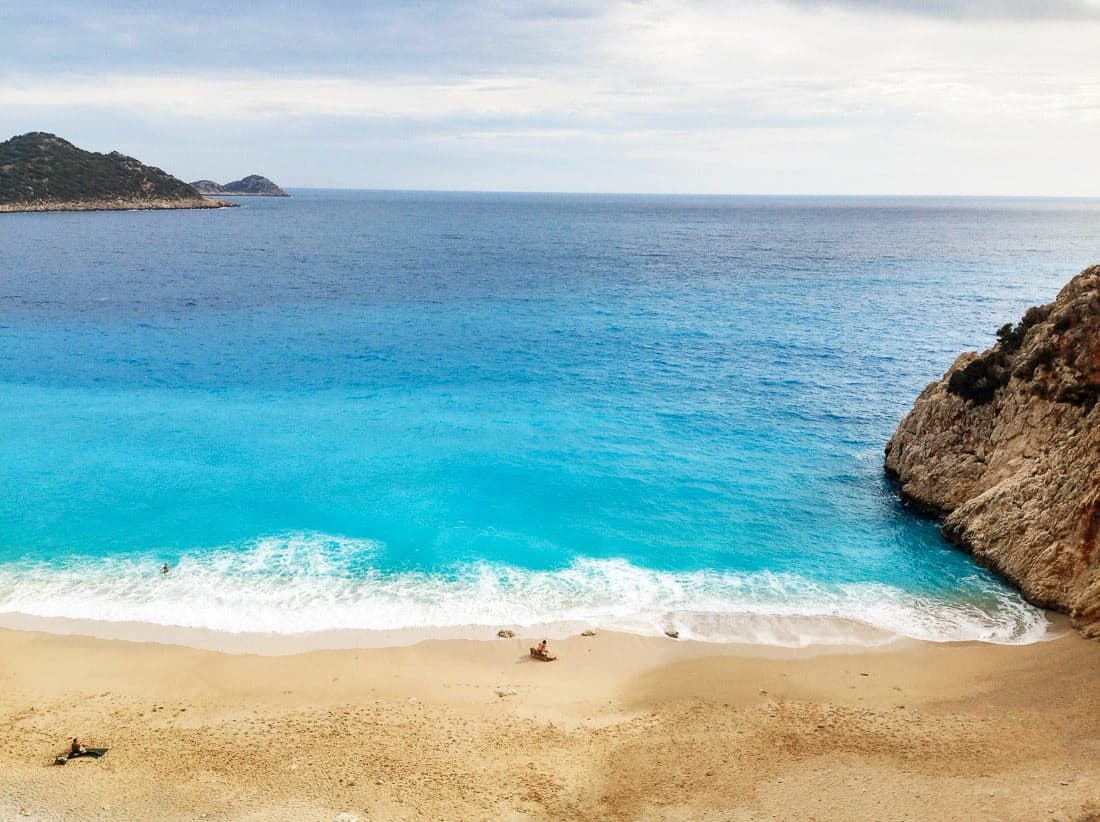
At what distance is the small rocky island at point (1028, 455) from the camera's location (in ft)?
92.5

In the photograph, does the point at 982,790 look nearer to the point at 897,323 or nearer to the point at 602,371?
the point at 602,371

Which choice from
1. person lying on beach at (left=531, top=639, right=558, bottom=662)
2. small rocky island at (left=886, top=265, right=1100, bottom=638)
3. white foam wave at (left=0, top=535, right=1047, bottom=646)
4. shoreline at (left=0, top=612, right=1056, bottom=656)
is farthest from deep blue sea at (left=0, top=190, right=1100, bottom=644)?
person lying on beach at (left=531, top=639, right=558, bottom=662)

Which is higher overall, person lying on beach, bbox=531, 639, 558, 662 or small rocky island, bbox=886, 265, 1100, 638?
small rocky island, bbox=886, 265, 1100, 638

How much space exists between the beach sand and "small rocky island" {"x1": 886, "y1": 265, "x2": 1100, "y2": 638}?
12.5ft

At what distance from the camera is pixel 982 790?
1895 centimetres

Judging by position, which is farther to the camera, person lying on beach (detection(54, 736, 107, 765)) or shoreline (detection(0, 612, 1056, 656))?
shoreline (detection(0, 612, 1056, 656))

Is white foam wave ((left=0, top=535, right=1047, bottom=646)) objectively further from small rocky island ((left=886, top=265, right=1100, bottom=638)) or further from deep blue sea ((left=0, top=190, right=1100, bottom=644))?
small rocky island ((left=886, top=265, right=1100, bottom=638))

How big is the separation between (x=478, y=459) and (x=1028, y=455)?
26.4 m

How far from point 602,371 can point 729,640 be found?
114 ft

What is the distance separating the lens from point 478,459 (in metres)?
43.2

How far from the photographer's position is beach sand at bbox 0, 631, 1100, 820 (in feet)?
62.3

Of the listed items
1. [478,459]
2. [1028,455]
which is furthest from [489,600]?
[1028,455]

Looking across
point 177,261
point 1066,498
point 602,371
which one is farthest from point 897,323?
point 177,261

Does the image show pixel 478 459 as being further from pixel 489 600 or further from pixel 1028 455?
pixel 1028 455
